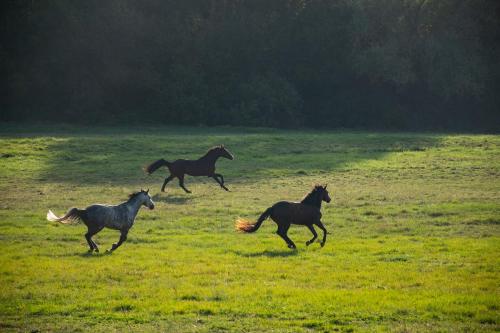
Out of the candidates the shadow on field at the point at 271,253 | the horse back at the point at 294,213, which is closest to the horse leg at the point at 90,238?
the shadow on field at the point at 271,253

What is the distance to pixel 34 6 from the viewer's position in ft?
177

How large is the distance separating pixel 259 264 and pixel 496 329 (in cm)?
516

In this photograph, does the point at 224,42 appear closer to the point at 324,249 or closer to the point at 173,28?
the point at 173,28

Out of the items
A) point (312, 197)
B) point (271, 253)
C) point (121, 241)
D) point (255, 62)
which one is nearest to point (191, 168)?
point (312, 197)

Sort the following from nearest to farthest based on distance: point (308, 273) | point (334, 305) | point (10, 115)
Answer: point (334, 305) < point (308, 273) < point (10, 115)

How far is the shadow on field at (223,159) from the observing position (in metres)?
29.4

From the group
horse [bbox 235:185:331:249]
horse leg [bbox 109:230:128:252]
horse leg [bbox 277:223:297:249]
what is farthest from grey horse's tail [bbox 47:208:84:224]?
horse leg [bbox 277:223:297:249]

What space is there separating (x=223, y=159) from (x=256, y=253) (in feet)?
61.5

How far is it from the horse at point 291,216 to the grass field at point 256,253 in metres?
0.35

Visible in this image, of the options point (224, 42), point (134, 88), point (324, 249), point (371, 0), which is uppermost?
point (371, 0)

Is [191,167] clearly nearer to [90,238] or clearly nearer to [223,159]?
[223,159]

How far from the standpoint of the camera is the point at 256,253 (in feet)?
51.6

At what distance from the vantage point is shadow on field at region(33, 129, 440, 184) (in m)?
29.4

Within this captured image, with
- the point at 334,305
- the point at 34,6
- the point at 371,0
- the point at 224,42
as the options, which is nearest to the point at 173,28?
the point at 224,42
